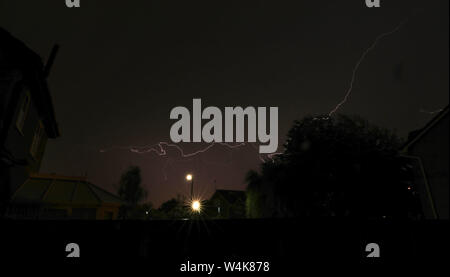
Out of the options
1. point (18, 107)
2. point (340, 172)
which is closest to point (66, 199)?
point (18, 107)

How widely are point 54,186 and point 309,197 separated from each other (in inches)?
661

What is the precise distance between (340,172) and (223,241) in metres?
15.7

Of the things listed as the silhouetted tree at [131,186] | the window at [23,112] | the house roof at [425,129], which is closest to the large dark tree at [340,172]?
the house roof at [425,129]

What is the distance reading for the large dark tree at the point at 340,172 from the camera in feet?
59.0

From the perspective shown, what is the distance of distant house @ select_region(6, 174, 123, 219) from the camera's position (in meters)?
15.1

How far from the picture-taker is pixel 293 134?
21.8 meters

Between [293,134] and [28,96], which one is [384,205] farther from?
[28,96]

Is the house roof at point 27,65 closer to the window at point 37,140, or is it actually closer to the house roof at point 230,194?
the window at point 37,140

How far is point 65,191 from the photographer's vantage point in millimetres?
17641

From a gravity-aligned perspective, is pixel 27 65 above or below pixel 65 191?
above

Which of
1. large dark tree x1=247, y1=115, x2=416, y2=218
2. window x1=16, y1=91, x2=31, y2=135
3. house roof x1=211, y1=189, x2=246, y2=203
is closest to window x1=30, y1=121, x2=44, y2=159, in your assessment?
window x1=16, y1=91, x2=31, y2=135

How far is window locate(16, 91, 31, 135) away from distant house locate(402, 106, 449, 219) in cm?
1683

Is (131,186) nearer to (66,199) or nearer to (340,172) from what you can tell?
(66,199)
